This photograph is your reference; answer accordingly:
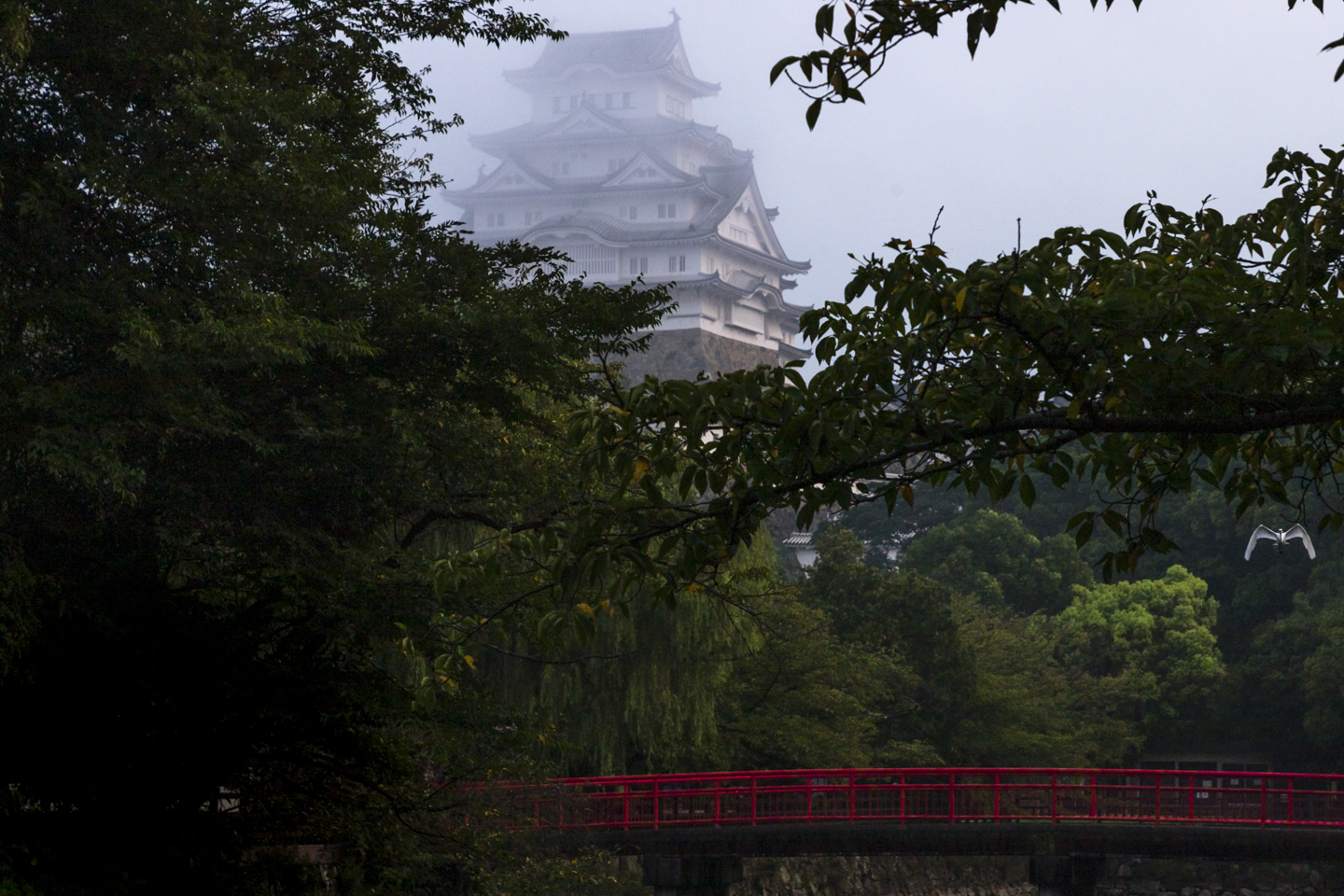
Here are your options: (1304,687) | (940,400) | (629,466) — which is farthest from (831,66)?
(1304,687)

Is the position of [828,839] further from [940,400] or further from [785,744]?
[940,400]

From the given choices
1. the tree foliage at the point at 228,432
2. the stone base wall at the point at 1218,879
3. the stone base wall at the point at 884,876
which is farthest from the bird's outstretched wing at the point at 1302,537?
the tree foliage at the point at 228,432

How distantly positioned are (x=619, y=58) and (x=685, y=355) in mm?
18718

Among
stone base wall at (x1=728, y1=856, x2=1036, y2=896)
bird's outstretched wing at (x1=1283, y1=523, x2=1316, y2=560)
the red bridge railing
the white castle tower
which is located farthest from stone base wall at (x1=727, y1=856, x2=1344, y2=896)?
the white castle tower

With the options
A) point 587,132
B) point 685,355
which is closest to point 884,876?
point 685,355

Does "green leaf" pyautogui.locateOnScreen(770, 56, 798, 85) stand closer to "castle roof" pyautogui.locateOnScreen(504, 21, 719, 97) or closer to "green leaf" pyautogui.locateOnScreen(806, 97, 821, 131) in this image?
"green leaf" pyautogui.locateOnScreen(806, 97, 821, 131)

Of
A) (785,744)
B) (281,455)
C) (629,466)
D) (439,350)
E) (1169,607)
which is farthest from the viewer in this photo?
(1169,607)

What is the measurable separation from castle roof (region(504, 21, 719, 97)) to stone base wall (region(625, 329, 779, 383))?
1632 centimetres

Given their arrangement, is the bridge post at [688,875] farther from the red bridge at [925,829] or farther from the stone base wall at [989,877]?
the stone base wall at [989,877]

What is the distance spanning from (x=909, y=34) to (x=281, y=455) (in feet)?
15.0

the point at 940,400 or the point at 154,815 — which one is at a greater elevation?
the point at 940,400

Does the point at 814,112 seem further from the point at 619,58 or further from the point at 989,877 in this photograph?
the point at 619,58

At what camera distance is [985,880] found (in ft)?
75.4

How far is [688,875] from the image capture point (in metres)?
15.8
